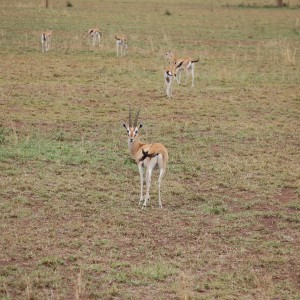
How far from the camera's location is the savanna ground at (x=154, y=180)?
708 cm

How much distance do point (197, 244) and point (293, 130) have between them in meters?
6.66

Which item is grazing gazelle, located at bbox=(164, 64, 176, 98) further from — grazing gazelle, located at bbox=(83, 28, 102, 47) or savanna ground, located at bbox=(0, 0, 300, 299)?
grazing gazelle, located at bbox=(83, 28, 102, 47)

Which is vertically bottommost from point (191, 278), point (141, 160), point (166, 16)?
point (191, 278)

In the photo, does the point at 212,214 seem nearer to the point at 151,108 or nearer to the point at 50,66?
the point at 151,108

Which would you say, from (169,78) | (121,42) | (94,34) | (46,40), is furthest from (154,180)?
(94,34)

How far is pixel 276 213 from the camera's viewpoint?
9.16 meters

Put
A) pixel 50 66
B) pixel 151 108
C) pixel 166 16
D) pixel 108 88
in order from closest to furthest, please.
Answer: pixel 151 108 → pixel 108 88 → pixel 50 66 → pixel 166 16

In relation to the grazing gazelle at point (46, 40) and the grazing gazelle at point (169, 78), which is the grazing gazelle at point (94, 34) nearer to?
the grazing gazelle at point (46, 40)

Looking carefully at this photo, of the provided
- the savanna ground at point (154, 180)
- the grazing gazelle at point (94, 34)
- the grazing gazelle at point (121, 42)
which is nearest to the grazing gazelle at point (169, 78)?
the savanna ground at point (154, 180)

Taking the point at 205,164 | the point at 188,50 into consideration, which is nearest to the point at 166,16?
the point at 188,50

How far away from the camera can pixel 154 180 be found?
10672 mm

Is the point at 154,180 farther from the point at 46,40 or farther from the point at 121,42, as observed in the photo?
the point at 46,40

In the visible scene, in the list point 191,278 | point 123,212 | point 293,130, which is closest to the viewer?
point 191,278

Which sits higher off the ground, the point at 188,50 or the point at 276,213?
the point at 188,50
